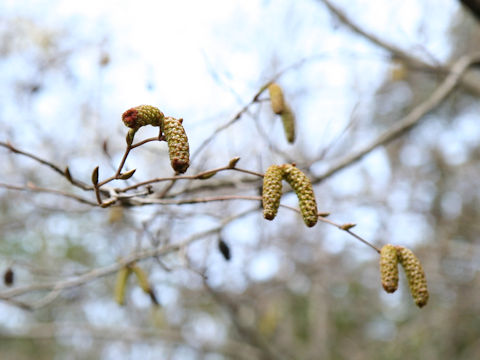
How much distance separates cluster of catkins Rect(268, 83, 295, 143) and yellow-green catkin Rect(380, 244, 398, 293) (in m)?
0.71

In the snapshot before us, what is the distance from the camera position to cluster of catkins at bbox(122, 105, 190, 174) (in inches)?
42.7

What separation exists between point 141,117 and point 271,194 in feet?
1.31

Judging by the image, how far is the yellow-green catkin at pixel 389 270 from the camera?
1.41 m

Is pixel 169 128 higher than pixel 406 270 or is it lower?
higher

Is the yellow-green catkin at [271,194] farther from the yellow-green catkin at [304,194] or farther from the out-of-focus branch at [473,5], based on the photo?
the out-of-focus branch at [473,5]

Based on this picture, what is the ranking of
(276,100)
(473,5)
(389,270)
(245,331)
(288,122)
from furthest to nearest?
(245,331), (473,5), (288,122), (276,100), (389,270)

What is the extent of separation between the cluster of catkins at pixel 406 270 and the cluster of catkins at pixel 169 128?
712 mm

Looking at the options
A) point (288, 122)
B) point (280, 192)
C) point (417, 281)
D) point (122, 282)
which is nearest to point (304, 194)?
point (280, 192)

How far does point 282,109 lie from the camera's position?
6.30ft

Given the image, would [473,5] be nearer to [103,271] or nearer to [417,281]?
[417,281]

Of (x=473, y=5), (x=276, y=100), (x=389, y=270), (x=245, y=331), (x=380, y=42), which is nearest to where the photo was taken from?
(x=389, y=270)

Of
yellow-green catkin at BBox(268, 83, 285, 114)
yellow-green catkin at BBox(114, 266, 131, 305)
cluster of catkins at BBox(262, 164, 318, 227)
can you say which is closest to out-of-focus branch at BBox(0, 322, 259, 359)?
yellow-green catkin at BBox(114, 266, 131, 305)

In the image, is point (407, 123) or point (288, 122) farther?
point (407, 123)

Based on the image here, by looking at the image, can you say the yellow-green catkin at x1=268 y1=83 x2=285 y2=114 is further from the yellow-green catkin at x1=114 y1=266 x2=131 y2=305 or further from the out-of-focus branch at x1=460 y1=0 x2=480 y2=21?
the out-of-focus branch at x1=460 y1=0 x2=480 y2=21
